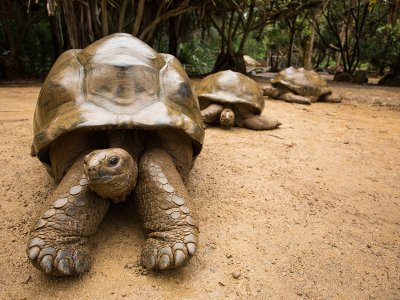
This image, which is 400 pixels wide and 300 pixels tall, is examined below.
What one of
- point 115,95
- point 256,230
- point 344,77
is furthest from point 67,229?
point 344,77

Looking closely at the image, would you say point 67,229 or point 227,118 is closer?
point 67,229

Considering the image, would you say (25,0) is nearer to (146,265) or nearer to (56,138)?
(56,138)

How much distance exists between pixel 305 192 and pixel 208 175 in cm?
67

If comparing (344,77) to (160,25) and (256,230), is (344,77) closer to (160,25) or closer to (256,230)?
(160,25)

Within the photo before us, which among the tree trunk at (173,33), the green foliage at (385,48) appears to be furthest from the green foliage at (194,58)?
the green foliage at (385,48)

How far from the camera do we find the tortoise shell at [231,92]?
3900mm

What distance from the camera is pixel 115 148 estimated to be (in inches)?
56.8

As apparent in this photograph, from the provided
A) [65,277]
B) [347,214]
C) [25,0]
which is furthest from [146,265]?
[25,0]

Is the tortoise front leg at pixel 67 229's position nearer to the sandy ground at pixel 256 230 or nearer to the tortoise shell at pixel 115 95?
the sandy ground at pixel 256 230

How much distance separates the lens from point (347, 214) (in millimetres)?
1914

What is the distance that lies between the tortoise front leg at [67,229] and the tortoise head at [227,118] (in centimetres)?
245

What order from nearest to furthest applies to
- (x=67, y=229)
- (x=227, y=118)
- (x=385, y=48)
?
(x=67, y=229) → (x=227, y=118) → (x=385, y=48)

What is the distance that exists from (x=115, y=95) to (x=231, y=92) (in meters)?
2.51

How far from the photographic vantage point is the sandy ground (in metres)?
1.29
